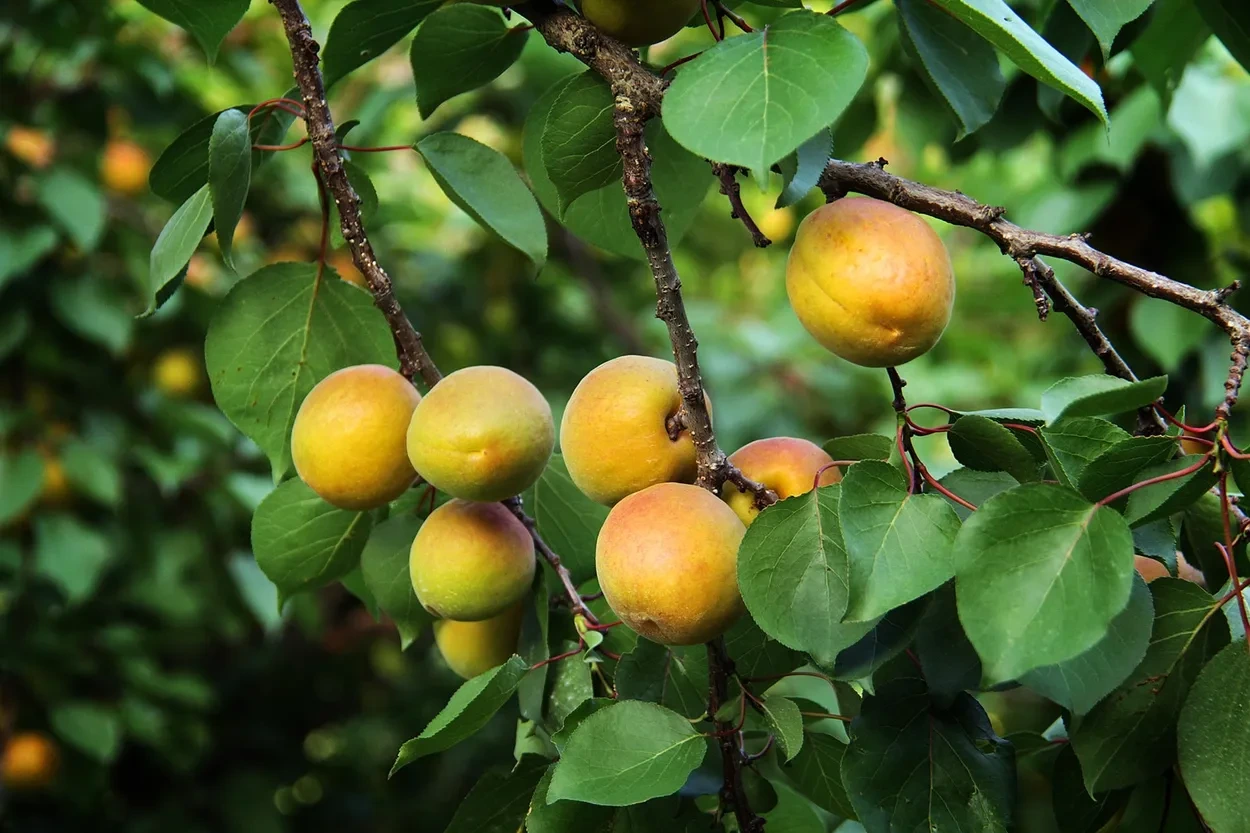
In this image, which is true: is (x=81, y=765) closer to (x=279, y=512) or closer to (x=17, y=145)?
(x=17, y=145)

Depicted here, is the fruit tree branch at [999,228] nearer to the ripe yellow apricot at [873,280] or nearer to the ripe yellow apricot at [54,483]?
the ripe yellow apricot at [873,280]

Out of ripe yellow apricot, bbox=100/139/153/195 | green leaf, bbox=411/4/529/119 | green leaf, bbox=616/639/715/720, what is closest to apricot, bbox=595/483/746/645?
green leaf, bbox=616/639/715/720

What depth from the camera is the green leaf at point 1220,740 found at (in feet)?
2.20

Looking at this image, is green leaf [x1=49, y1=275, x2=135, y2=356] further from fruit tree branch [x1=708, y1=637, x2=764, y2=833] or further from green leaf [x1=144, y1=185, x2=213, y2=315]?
fruit tree branch [x1=708, y1=637, x2=764, y2=833]

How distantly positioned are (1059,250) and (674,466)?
287mm

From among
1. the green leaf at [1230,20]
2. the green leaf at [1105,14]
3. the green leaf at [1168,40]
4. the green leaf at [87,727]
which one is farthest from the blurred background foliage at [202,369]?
the green leaf at [1105,14]

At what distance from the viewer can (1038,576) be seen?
599 millimetres

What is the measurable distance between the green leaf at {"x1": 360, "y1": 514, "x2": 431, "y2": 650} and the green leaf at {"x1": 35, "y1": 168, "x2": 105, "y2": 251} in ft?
4.32

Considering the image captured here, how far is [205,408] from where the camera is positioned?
232 centimetres

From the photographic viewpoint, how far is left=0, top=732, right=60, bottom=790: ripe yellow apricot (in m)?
2.09

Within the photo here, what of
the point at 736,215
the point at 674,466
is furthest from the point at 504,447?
the point at 736,215

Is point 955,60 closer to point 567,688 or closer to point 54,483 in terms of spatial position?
point 567,688

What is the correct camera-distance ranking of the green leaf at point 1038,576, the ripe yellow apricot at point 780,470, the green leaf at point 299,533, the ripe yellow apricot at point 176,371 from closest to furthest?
the green leaf at point 1038,576, the ripe yellow apricot at point 780,470, the green leaf at point 299,533, the ripe yellow apricot at point 176,371

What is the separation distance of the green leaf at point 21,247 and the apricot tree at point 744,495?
1203 mm
